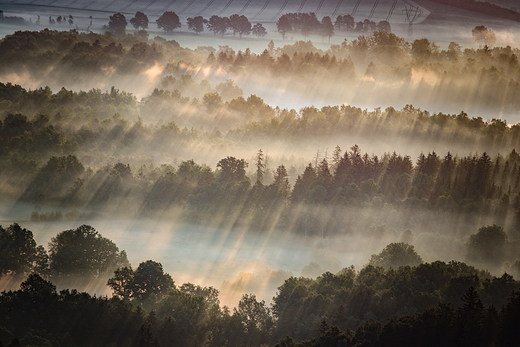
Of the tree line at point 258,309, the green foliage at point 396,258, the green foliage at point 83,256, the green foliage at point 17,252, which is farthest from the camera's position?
the green foliage at point 396,258

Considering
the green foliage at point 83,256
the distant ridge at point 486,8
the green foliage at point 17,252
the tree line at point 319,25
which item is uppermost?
the distant ridge at point 486,8

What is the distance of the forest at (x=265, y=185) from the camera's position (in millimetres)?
32125

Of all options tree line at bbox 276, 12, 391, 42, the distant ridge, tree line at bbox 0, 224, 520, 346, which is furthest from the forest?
the distant ridge

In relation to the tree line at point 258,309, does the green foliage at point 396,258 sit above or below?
above

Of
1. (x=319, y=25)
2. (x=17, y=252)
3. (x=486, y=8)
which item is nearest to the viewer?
(x=17, y=252)

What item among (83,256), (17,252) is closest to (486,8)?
(83,256)

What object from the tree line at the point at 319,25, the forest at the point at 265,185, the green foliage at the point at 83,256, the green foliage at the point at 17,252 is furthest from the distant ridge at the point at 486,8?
the green foliage at the point at 17,252

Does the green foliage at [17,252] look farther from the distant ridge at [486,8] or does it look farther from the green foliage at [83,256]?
the distant ridge at [486,8]

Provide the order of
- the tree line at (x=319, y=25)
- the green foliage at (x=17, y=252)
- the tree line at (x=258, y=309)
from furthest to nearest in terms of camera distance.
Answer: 1. the tree line at (x=319, y=25)
2. the green foliage at (x=17, y=252)
3. the tree line at (x=258, y=309)

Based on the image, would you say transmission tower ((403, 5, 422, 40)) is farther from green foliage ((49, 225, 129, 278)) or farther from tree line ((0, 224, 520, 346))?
green foliage ((49, 225, 129, 278))

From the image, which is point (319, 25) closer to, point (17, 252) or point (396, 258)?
point (396, 258)

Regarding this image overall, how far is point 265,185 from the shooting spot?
68062 mm

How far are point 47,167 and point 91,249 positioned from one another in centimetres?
2979

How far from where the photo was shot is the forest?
32.1m
